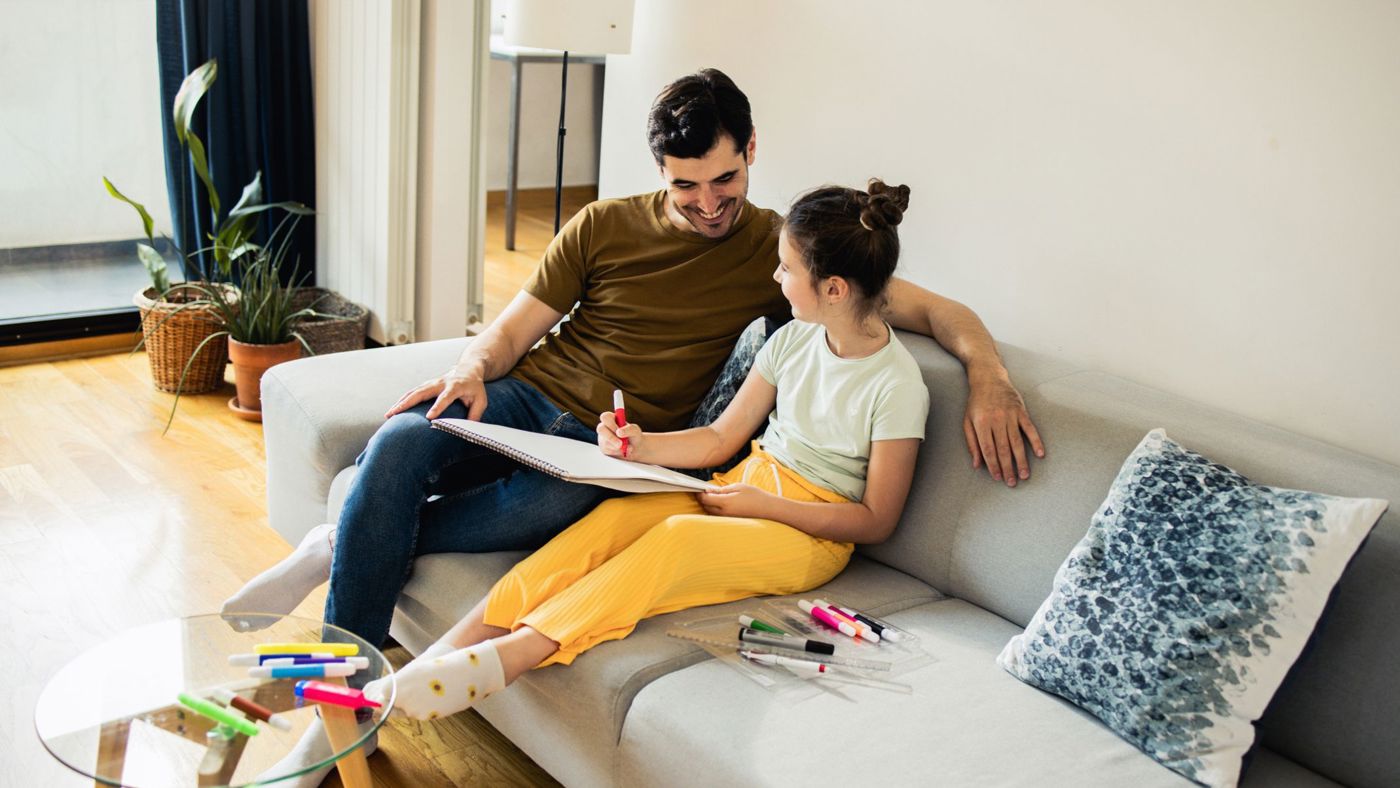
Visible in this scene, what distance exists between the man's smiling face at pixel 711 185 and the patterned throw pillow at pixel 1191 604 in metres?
0.80

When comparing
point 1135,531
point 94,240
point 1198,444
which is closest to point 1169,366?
point 1198,444

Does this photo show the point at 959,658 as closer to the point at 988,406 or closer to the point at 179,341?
the point at 988,406

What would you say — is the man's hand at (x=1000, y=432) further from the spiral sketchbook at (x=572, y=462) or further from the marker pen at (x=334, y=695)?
the marker pen at (x=334, y=695)

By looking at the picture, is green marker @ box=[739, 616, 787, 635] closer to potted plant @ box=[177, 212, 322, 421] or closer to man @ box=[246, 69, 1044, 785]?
man @ box=[246, 69, 1044, 785]

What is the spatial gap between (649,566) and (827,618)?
10.6 inches

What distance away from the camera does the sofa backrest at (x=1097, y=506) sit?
149cm

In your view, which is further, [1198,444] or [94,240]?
[94,240]

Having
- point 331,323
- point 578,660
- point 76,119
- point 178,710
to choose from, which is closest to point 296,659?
point 178,710

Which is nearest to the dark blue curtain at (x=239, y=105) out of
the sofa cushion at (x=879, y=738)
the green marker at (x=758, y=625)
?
the green marker at (x=758, y=625)

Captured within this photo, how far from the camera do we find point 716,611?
5.78 feet

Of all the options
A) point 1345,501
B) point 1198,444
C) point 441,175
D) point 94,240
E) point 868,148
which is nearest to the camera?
point 1345,501

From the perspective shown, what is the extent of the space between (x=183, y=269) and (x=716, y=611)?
8.09 ft

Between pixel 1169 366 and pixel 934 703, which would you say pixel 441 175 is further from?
pixel 934 703

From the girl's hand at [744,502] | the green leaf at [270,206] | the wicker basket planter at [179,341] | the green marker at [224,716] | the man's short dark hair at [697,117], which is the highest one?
the man's short dark hair at [697,117]
